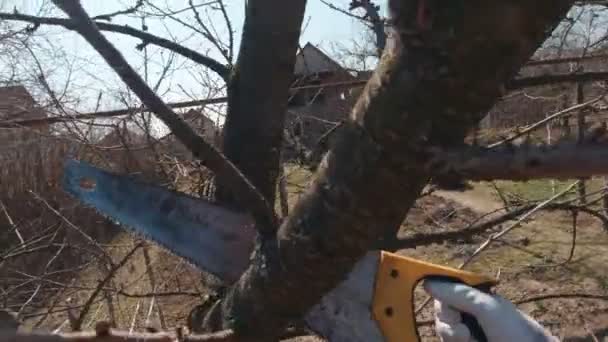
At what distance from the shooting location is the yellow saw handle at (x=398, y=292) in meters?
0.93

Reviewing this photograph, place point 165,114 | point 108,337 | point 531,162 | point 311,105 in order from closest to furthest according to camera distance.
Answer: point 531,162 → point 108,337 → point 165,114 → point 311,105

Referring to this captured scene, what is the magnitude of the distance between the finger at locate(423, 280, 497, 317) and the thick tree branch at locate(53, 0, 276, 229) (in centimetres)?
29

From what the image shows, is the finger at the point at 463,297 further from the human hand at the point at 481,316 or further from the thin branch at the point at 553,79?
the thin branch at the point at 553,79

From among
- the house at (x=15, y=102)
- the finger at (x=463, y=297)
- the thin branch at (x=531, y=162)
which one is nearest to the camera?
the thin branch at (x=531, y=162)

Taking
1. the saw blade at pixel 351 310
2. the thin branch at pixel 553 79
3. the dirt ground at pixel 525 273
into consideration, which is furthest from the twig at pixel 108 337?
the dirt ground at pixel 525 273

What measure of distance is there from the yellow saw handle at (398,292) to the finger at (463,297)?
0.10ft

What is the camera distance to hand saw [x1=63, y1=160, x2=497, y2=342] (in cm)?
94

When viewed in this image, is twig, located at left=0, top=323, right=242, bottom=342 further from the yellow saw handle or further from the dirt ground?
the dirt ground

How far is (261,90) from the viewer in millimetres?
1414

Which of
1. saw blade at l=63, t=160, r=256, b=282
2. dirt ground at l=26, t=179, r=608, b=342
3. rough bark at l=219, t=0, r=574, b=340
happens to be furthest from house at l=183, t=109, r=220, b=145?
rough bark at l=219, t=0, r=574, b=340

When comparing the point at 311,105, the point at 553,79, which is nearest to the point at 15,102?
the point at 311,105

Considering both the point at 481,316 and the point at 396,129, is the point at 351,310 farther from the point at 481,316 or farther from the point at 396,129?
the point at 396,129

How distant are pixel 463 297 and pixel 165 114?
1.81ft

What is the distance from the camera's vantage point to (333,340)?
988 millimetres
